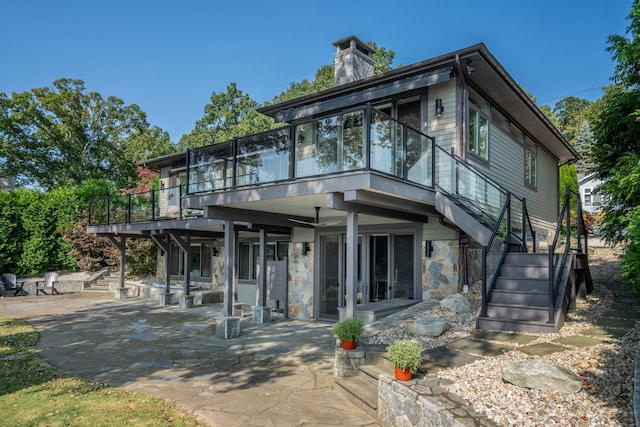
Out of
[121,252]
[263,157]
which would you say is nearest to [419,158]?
[263,157]

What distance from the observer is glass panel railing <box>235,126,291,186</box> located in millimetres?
7287

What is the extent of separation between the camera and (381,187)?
626 cm

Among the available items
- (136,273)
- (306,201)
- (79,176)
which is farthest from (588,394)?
(79,176)

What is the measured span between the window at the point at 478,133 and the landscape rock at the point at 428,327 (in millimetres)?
4434

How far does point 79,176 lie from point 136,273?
15032mm

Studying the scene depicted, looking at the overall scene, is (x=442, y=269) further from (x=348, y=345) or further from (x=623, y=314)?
(x=348, y=345)

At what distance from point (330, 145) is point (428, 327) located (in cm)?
333

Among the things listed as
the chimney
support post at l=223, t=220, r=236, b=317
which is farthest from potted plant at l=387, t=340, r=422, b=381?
the chimney

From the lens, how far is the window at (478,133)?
9.36 meters

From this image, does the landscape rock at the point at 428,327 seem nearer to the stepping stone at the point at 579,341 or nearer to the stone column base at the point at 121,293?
the stepping stone at the point at 579,341

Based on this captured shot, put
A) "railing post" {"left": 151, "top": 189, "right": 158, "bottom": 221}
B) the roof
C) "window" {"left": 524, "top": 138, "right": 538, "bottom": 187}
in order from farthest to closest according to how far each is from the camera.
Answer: "railing post" {"left": 151, "top": 189, "right": 158, "bottom": 221}
"window" {"left": 524, "top": 138, "right": 538, "bottom": 187}
the roof

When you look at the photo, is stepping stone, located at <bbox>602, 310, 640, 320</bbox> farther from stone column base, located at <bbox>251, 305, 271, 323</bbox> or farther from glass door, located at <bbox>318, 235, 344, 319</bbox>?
stone column base, located at <bbox>251, 305, 271, 323</bbox>

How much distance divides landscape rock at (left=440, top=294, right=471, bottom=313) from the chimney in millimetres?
7110

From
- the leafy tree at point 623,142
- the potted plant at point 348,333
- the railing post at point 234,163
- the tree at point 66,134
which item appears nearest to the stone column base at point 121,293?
the railing post at point 234,163
